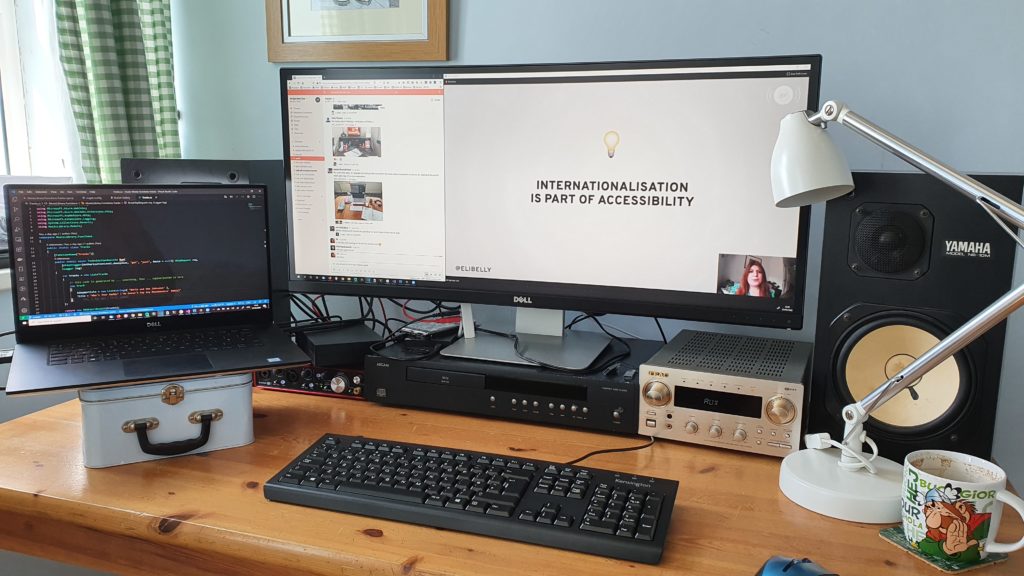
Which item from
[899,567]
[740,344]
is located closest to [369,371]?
[740,344]

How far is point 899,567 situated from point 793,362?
0.36 meters

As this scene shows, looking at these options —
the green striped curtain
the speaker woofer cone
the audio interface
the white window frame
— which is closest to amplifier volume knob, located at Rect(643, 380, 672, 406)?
the speaker woofer cone

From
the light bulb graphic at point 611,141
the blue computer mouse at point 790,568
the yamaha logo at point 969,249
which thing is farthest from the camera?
the light bulb graphic at point 611,141

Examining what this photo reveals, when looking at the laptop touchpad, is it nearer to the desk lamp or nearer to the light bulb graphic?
the light bulb graphic

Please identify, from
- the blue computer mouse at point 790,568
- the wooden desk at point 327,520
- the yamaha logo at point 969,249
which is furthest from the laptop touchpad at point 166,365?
the yamaha logo at point 969,249

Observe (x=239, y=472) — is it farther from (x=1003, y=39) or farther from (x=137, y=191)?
(x=1003, y=39)

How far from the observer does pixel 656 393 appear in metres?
1.01

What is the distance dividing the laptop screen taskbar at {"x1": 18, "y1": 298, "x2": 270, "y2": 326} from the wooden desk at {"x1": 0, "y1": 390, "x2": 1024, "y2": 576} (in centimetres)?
15

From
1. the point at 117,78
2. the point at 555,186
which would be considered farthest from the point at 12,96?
the point at 555,186

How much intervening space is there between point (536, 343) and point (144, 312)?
588 millimetres

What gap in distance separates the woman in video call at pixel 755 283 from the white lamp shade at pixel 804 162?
7.2 inches

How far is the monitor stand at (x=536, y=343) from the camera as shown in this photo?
1.11 meters

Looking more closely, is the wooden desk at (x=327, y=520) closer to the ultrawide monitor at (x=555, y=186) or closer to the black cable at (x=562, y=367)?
the black cable at (x=562, y=367)

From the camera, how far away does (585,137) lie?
42.5 inches
